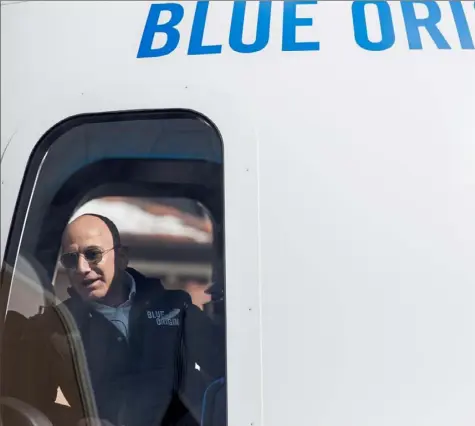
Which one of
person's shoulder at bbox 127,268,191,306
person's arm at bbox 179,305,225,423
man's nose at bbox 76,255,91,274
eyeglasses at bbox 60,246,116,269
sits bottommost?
person's arm at bbox 179,305,225,423

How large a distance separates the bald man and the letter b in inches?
19.9

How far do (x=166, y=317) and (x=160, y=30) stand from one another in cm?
80

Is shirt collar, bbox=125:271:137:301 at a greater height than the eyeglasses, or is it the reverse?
the eyeglasses

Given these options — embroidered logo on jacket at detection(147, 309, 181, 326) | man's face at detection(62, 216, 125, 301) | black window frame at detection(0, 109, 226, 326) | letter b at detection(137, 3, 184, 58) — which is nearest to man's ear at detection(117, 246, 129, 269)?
man's face at detection(62, 216, 125, 301)

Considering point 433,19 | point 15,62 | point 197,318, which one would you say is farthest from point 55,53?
point 433,19

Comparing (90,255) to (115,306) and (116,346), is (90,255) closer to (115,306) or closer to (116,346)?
(115,306)

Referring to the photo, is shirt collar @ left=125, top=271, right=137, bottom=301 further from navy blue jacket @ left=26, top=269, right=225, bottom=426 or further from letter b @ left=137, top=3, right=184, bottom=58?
letter b @ left=137, top=3, right=184, bottom=58

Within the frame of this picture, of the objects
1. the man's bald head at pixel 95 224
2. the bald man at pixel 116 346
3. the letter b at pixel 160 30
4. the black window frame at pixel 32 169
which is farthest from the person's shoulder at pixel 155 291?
the letter b at pixel 160 30

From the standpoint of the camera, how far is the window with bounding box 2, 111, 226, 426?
1.77 meters

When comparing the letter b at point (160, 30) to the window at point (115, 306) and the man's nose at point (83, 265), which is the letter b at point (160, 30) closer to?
the window at point (115, 306)

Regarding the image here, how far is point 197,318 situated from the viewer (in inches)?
70.8

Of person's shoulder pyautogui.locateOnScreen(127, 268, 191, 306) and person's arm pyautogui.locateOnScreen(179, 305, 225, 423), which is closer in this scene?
person's arm pyautogui.locateOnScreen(179, 305, 225, 423)

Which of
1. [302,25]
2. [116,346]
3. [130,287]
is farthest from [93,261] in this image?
[302,25]

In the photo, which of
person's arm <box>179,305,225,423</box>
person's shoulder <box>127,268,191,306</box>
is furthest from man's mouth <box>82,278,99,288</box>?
person's arm <box>179,305,225,423</box>
